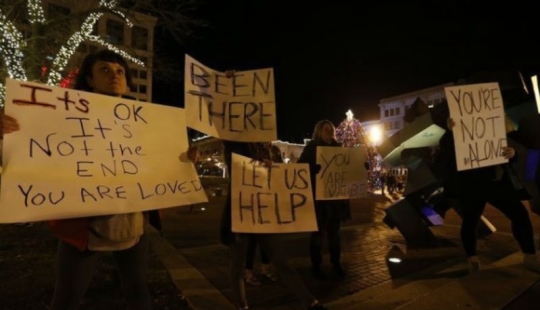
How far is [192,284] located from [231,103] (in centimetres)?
208

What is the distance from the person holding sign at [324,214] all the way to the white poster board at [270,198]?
3.10 feet

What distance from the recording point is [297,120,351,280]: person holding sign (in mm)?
4727

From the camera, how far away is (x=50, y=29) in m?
8.78

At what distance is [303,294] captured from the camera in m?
3.37

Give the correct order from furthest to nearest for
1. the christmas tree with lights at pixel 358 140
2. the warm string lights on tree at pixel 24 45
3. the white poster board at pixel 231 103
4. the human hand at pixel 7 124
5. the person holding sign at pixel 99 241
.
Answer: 1. the christmas tree with lights at pixel 358 140
2. the warm string lights on tree at pixel 24 45
3. the white poster board at pixel 231 103
4. the person holding sign at pixel 99 241
5. the human hand at pixel 7 124

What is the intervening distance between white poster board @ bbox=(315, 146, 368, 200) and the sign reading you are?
2097 millimetres

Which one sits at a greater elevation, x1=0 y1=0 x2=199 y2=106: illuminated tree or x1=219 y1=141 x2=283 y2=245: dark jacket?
x1=0 y1=0 x2=199 y2=106: illuminated tree

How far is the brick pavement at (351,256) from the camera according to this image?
428 cm

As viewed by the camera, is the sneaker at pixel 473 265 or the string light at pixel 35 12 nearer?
the sneaker at pixel 473 265

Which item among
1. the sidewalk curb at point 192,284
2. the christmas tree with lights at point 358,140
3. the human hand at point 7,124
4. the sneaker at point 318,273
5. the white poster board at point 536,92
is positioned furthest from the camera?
the christmas tree with lights at point 358,140

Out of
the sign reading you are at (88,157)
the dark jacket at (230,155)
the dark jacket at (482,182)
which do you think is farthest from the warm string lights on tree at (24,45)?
the dark jacket at (482,182)

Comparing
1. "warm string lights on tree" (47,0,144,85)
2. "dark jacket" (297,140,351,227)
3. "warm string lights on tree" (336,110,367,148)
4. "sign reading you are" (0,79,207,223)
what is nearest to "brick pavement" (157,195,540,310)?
"dark jacket" (297,140,351,227)

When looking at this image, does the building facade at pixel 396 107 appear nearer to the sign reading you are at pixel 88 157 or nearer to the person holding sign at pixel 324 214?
the person holding sign at pixel 324 214

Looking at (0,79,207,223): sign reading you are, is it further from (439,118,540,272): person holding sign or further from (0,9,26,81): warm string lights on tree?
(0,9,26,81): warm string lights on tree
